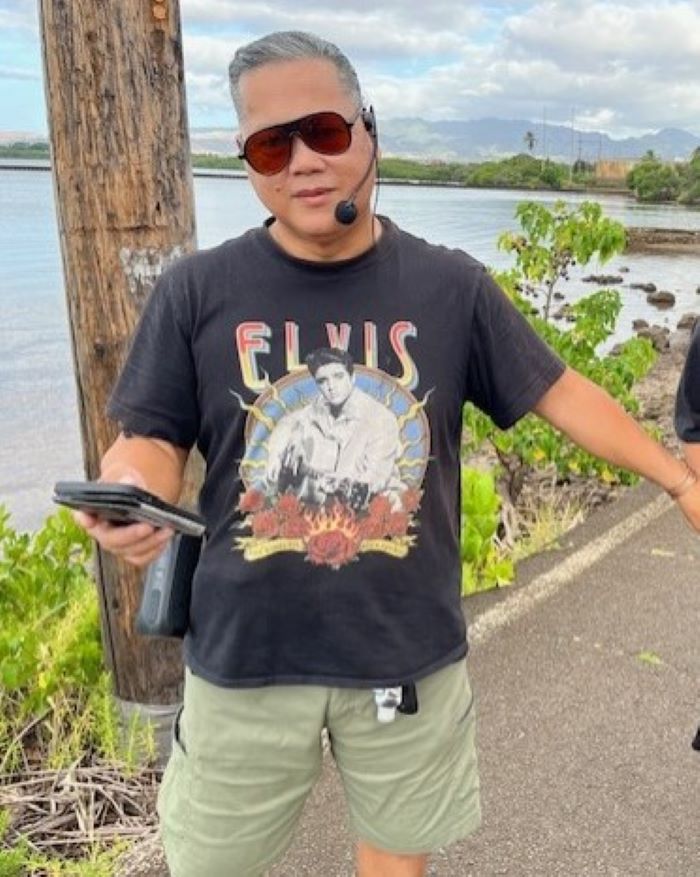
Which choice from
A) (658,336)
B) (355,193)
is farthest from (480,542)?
(658,336)

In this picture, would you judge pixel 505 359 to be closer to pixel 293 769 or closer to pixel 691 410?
pixel 691 410

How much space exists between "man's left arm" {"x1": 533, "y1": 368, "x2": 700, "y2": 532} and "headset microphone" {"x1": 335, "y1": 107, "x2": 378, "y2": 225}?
1.59 feet

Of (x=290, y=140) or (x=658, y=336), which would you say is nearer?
(x=290, y=140)

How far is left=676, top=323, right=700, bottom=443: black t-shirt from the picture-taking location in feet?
6.93

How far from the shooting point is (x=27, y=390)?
10.4 metres

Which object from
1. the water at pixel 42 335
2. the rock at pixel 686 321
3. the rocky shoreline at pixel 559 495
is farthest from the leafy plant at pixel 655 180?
the rocky shoreline at pixel 559 495

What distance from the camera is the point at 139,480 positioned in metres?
1.63

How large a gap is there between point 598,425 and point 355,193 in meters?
0.62

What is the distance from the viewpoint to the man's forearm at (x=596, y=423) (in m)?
1.86

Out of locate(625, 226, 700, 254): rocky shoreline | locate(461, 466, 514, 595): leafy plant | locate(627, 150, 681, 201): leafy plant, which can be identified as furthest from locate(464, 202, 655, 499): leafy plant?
locate(627, 150, 681, 201): leafy plant

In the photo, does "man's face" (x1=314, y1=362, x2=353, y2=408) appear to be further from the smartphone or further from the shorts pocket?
the shorts pocket

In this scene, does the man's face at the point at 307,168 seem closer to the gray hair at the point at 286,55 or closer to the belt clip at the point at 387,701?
the gray hair at the point at 286,55

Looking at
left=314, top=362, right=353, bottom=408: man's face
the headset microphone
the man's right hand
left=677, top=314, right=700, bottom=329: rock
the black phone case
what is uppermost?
the headset microphone

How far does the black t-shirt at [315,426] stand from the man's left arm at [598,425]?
4.5 inches
